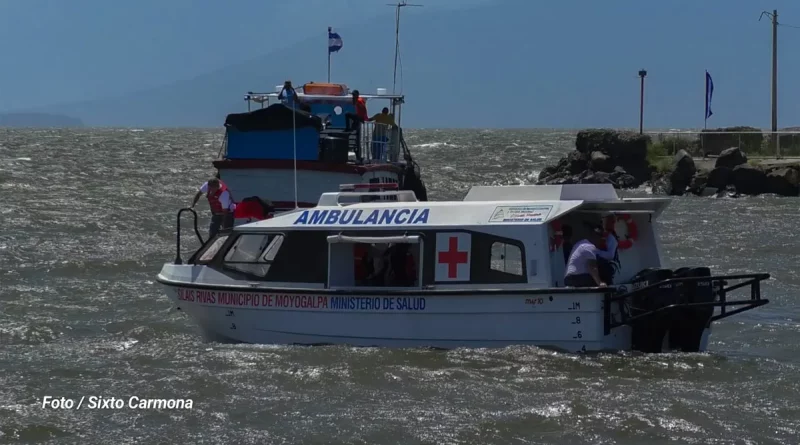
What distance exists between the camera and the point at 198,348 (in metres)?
14.8

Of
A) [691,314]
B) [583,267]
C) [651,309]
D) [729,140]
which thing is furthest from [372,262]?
[729,140]

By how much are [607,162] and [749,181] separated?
924cm

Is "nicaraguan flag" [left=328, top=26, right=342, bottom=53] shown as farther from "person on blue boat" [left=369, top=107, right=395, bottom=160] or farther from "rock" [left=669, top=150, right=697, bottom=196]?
"rock" [left=669, top=150, right=697, bottom=196]

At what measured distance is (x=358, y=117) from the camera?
28.0m

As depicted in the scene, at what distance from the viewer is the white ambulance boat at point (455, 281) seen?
13641 mm

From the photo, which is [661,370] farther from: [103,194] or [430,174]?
[430,174]

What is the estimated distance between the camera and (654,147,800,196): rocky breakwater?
4153cm

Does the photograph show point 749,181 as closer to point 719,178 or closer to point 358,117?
point 719,178

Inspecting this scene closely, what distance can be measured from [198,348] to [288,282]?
137cm

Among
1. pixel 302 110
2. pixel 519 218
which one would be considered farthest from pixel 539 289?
pixel 302 110

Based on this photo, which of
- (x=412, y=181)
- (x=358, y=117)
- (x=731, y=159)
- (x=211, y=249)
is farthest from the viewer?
(x=731, y=159)

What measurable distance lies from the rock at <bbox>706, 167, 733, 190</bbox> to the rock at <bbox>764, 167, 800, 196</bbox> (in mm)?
1301

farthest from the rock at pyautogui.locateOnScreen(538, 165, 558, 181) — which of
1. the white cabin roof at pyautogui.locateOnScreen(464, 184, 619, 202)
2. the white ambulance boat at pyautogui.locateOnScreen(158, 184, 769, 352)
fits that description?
the white cabin roof at pyautogui.locateOnScreen(464, 184, 619, 202)

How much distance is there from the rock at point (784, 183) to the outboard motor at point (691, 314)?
2864 cm
